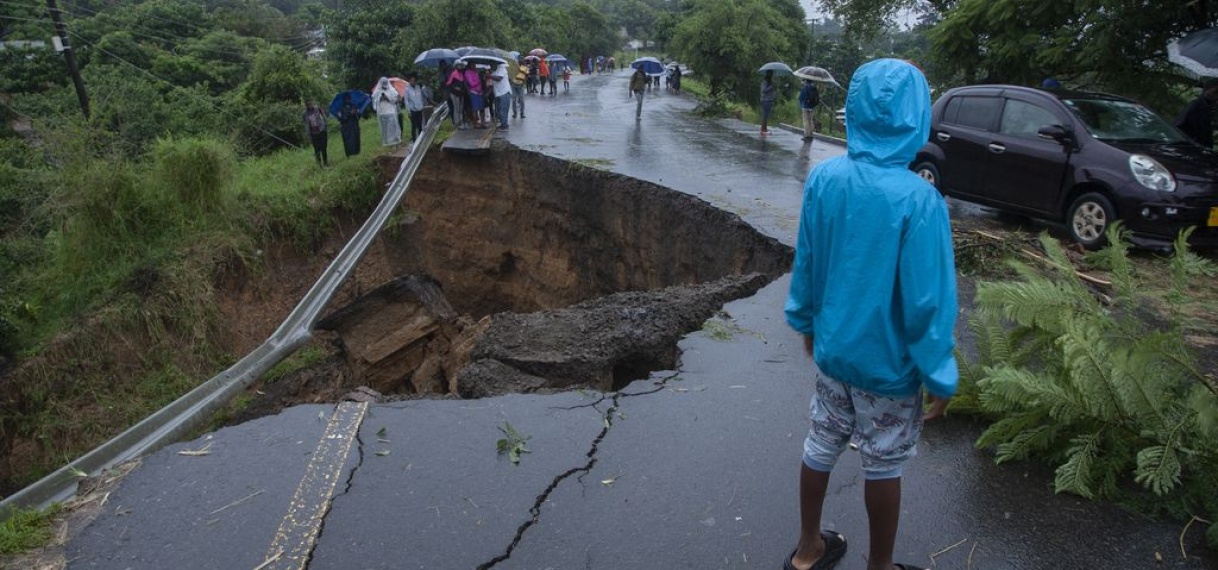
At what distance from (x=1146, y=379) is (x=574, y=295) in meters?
11.6

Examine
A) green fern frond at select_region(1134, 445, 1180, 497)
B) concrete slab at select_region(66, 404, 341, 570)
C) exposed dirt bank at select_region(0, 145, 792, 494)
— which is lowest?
exposed dirt bank at select_region(0, 145, 792, 494)

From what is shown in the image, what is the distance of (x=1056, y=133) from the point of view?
25.8 feet

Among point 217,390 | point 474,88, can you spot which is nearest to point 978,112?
point 217,390

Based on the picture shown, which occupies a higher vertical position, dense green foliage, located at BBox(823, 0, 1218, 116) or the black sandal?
dense green foliage, located at BBox(823, 0, 1218, 116)

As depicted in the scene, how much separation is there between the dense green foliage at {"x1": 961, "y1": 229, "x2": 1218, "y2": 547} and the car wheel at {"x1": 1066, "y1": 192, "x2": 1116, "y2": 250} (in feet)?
13.4

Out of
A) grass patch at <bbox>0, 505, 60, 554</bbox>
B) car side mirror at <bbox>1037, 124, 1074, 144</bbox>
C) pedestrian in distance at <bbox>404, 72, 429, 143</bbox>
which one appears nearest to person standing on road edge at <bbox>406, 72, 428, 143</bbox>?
pedestrian in distance at <bbox>404, 72, 429, 143</bbox>

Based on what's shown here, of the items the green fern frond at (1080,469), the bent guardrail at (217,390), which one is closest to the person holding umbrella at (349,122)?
the bent guardrail at (217,390)

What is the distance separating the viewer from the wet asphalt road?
10.3 ft

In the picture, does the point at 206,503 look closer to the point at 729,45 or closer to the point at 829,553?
the point at 829,553

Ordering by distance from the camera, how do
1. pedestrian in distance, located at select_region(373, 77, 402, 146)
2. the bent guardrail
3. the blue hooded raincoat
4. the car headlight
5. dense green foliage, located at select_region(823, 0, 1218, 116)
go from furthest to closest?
pedestrian in distance, located at select_region(373, 77, 402, 146)
dense green foliage, located at select_region(823, 0, 1218, 116)
the car headlight
the bent guardrail
the blue hooded raincoat

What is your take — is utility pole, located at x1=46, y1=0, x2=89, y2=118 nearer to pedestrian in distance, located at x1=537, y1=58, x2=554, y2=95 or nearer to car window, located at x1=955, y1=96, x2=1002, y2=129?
pedestrian in distance, located at x1=537, y1=58, x2=554, y2=95

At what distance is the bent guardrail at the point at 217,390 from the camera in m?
3.81

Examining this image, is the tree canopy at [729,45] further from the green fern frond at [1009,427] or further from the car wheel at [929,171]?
the green fern frond at [1009,427]

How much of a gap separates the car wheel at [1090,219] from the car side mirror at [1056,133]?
2.09 feet
